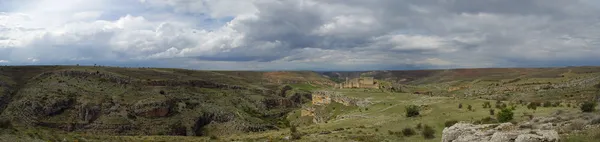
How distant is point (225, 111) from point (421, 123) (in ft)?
273

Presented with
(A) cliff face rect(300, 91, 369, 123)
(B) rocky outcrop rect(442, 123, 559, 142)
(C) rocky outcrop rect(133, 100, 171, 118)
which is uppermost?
(B) rocky outcrop rect(442, 123, 559, 142)

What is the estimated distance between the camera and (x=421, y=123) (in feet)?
116

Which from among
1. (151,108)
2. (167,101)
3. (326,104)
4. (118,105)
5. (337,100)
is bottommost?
(151,108)

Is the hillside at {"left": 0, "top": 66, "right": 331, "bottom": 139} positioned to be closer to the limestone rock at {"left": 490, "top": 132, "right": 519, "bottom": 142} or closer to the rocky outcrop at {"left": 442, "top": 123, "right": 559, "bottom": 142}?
the rocky outcrop at {"left": 442, "top": 123, "right": 559, "bottom": 142}

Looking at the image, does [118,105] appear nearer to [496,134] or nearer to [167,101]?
[167,101]

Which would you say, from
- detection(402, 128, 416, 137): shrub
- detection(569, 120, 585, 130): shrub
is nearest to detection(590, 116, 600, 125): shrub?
detection(569, 120, 585, 130): shrub

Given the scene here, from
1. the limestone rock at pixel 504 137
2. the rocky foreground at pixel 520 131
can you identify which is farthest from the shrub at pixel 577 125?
the limestone rock at pixel 504 137

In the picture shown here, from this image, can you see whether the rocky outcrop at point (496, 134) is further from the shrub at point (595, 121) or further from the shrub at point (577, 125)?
the shrub at point (595, 121)

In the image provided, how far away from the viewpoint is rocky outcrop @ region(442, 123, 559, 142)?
16031 mm

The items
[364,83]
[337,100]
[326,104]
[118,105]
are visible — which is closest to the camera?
[337,100]

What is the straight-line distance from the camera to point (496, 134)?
1758 centimetres

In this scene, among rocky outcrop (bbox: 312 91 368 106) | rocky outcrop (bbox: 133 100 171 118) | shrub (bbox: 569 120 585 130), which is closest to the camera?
shrub (bbox: 569 120 585 130)

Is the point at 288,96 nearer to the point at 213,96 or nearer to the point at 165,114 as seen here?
the point at 213,96

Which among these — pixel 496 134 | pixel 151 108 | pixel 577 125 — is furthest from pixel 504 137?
pixel 151 108
